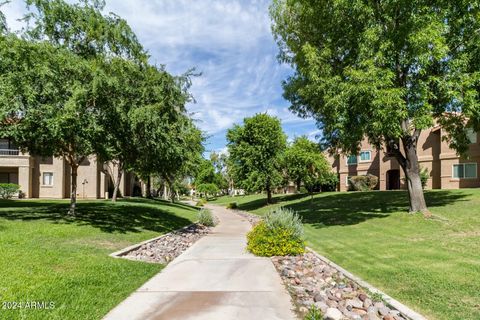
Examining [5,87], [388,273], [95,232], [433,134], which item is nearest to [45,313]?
[388,273]

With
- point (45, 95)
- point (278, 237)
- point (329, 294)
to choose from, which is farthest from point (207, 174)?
point (329, 294)

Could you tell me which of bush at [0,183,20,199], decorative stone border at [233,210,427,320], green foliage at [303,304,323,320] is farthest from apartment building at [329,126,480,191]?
bush at [0,183,20,199]

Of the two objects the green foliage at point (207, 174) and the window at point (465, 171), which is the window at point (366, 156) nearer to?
the window at point (465, 171)

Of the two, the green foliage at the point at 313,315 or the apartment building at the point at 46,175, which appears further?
the apartment building at the point at 46,175

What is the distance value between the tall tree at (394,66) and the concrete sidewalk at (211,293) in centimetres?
737

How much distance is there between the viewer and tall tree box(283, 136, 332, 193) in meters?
33.4

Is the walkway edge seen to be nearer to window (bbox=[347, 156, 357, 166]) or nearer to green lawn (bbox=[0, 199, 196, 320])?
green lawn (bbox=[0, 199, 196, 320])

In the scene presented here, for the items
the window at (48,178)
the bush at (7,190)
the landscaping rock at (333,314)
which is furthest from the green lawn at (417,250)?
the window at (48,178)

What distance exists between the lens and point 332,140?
19.7 m

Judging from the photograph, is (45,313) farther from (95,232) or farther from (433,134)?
(433,134)

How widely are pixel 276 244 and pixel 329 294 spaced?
13.5ft

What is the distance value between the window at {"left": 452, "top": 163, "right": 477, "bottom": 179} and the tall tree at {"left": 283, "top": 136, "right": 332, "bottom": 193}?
11.5 meters

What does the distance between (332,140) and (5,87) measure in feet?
50.3

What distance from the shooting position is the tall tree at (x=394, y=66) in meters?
13.1
